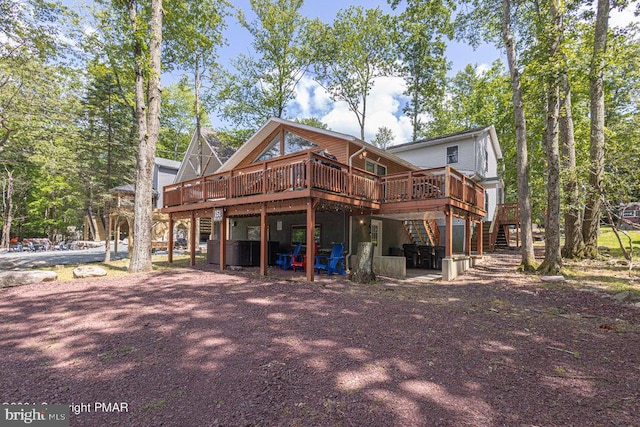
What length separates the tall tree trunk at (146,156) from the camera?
34.9ft

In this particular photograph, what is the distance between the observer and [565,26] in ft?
31.6

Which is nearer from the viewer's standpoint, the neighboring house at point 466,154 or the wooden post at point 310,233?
the wooden post at point 310,233

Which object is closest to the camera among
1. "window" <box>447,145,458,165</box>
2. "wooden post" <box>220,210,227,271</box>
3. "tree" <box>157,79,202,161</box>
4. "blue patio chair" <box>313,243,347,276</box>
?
"blue patio chair" <box>313,243,347,276</box>

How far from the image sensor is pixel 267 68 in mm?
24281

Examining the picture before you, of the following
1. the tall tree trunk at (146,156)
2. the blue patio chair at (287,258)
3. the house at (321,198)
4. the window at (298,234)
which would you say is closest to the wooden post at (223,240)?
the house at (321,198)

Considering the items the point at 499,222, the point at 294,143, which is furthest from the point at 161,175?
the point at 499,222

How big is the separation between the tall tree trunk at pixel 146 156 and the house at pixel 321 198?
75.4 inches

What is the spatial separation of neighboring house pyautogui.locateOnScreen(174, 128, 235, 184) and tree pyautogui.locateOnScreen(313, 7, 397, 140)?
1025 cm

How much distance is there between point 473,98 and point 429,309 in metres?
25.3

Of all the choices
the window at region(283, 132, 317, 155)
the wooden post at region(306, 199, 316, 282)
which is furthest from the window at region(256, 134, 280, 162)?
Answer: the wooden post at region(306, 199, 316, 282)

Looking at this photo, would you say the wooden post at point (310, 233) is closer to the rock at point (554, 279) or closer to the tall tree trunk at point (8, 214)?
the rock at point (554, 279)

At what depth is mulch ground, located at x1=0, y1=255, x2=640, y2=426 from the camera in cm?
269

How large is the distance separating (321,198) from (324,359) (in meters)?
5.63

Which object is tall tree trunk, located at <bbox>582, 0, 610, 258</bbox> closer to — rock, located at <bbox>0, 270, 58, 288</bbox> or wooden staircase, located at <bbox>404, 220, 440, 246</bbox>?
wooden staircase, located at <bbox>404, 220, 440, 246</bbox>
